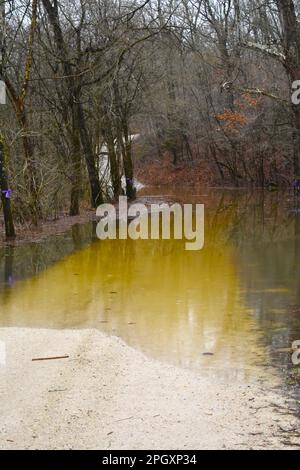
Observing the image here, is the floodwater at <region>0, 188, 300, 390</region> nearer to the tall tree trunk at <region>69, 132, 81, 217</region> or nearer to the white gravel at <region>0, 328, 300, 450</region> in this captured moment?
the white gravel at <region>0, 328, 300, 450</region>

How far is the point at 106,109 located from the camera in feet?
82.9

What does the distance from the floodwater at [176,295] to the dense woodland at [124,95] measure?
3.30 m

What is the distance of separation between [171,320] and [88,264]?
482cm

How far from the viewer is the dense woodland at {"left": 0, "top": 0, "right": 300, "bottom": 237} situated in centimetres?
1722

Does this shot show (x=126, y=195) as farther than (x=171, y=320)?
Yes

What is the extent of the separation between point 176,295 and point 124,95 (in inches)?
772

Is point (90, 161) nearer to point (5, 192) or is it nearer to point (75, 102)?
point (75, 102)

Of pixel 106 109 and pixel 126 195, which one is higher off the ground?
pixel 106 109

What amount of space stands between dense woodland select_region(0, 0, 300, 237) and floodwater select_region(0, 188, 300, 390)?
330cm

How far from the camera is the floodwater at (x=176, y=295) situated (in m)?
6.77

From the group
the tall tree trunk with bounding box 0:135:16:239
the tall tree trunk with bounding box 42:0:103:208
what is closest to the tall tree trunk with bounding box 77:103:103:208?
the tall tree trunk with bounding box 42:0:103:208

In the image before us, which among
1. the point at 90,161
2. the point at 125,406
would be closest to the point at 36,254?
the point at 125,406

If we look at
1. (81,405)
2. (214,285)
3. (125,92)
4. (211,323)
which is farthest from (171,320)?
(125,92)

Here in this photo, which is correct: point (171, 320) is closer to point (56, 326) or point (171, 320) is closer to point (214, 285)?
point (56, 326)
